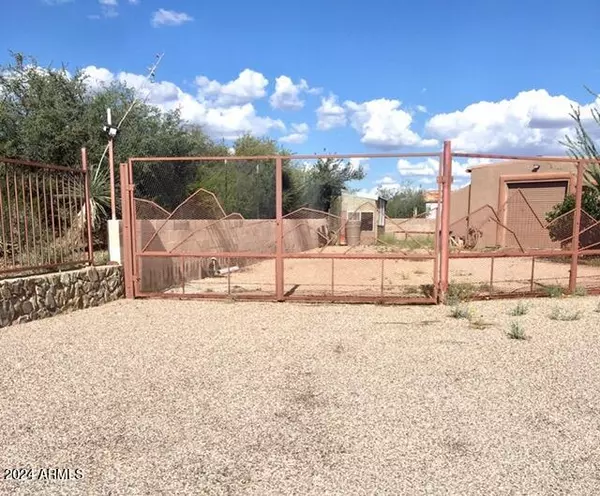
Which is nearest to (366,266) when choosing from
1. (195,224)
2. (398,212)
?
(195,224)

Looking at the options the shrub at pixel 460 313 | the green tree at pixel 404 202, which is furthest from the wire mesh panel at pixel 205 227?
the green tree at pixel 404 202

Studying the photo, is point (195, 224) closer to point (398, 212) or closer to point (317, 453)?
point (317, 453)

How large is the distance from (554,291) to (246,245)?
7.31m

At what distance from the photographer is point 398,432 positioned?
3629 mm

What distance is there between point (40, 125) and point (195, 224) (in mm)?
6172

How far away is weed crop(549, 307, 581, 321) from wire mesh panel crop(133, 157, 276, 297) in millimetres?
4369

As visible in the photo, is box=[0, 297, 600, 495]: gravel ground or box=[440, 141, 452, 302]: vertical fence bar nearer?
box=[0, 297, 600, 495]: gravel ground

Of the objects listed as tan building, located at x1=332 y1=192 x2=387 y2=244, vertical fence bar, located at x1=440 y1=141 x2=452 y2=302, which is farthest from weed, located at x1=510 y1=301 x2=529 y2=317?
tan building, located at x1=332 y1=192 x2=387 y2=244

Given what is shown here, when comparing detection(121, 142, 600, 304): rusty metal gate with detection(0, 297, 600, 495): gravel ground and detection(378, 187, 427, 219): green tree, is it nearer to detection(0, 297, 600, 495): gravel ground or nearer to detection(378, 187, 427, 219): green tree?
detection(0, 297, 600, 495): gravel ground

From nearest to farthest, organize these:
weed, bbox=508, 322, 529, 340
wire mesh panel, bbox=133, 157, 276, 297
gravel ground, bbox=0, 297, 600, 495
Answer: gravel ground, bbox=0, 297, 600, 495
weed, bbox=508, 322, 529, 340
wire mesh panel, bbox=133, 157, 276, 297

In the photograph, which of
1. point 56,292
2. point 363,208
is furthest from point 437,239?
point 363,208

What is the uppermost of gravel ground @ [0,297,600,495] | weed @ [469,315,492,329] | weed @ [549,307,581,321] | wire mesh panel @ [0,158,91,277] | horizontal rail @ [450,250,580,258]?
wire mesh panel @ [0,158,91,277]

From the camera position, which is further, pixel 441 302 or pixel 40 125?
pixel 40 125

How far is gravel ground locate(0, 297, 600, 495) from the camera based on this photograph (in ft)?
10.0
